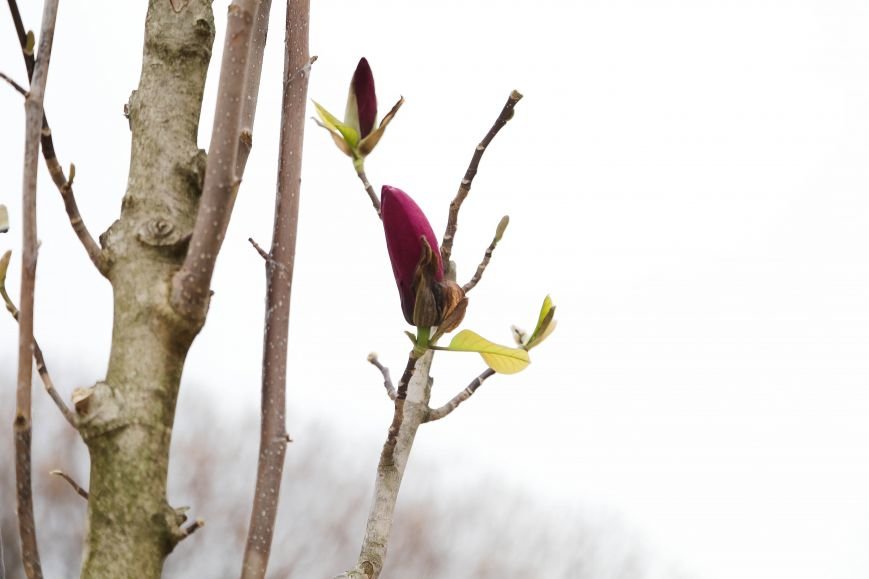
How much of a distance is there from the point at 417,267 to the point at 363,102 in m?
0.09

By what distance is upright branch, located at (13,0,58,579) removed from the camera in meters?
0.21

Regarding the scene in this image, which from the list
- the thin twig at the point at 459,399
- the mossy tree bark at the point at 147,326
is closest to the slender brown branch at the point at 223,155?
the mossy tree bark at the point at 147,326

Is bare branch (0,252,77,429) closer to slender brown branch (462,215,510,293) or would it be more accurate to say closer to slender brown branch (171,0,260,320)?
slender brown branch (171,0,260,320)

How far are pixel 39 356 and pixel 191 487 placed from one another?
2.28m

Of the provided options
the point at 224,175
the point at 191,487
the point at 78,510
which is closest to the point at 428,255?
the point at 224,175

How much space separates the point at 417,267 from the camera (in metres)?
0.28

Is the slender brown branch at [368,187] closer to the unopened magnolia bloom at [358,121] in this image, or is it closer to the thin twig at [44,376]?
the unopened magnolia bloom at [358,121]

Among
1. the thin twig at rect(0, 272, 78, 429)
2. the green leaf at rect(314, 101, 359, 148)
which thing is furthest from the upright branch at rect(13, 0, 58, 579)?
the green leaf at rect(314, 101, 359, 148)

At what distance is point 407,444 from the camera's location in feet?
1.03

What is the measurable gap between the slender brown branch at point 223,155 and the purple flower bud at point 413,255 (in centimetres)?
6

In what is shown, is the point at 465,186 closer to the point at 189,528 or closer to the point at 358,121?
the point at 358,121

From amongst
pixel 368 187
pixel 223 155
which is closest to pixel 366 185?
pixel 368 187

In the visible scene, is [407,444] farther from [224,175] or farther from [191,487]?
[191,487]

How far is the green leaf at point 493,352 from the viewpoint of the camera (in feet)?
0.96
